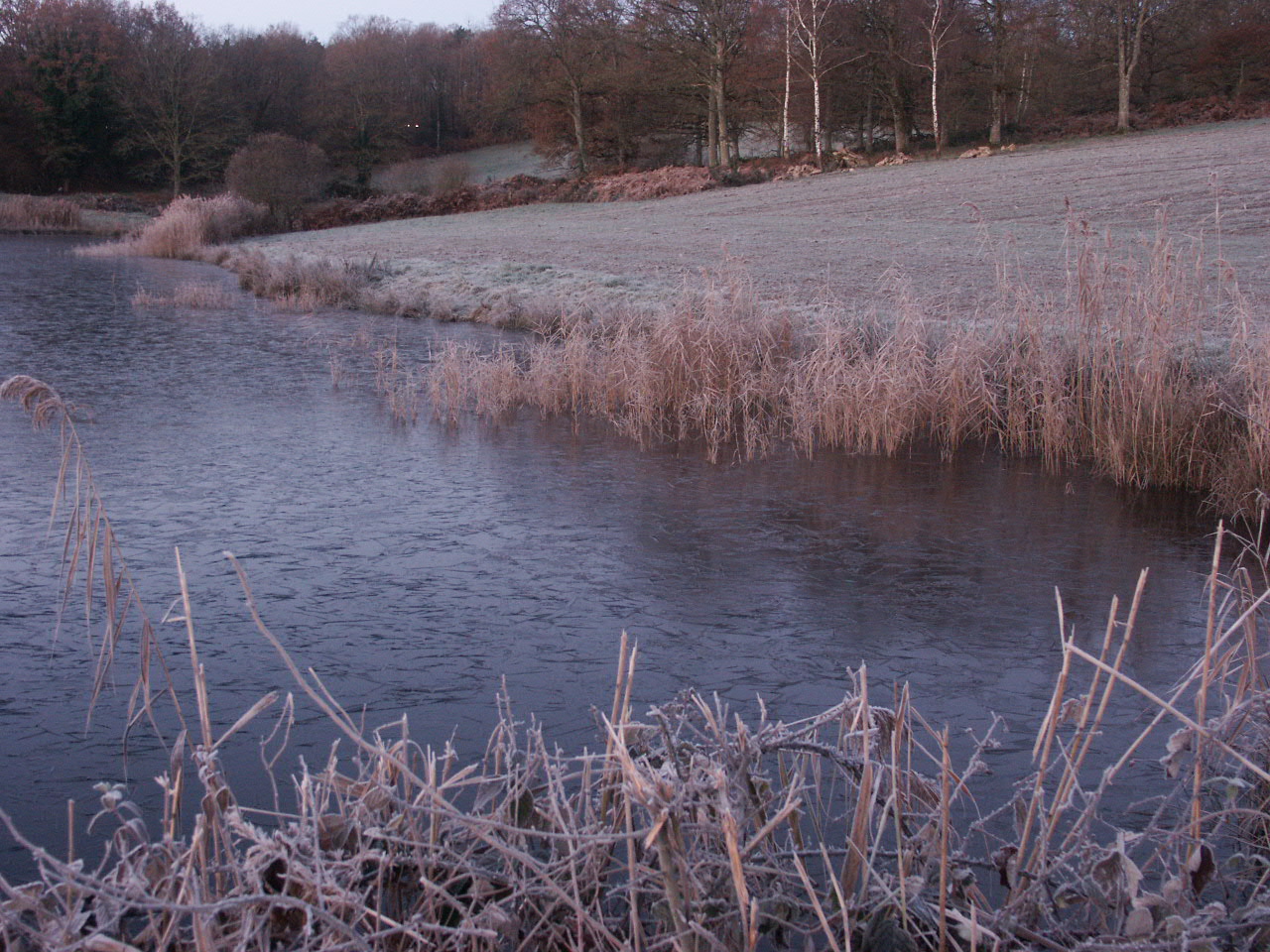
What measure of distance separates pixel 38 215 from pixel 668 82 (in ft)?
66.1

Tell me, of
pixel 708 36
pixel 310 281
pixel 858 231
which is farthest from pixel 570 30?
pixel 310 281

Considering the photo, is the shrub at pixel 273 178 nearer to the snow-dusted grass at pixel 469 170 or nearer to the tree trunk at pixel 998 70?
the snow-dusted grass at pixel 469 170

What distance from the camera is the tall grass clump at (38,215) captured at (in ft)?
110

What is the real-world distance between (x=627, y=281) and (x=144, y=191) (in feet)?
130

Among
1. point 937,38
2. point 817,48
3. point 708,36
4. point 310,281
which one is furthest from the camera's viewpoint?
point 708,36

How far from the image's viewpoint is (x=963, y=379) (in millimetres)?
8445

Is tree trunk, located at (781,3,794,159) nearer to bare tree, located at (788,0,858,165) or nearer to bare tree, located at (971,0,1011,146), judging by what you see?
bare tree, located at (788,0,858,165)

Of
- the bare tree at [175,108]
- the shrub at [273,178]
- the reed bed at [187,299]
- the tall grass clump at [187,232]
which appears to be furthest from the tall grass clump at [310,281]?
the bare tree at [175,108]

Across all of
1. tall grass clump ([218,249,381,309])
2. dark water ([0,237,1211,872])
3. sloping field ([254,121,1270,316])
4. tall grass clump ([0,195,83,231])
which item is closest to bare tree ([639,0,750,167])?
sloping field ([254,121,1270,316])

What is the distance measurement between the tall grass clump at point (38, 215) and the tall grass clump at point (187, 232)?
5.64 meters

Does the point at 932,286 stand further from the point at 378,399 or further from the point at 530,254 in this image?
the point at 530,254

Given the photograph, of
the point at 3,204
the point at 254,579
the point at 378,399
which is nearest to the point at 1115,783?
the point at 254,579

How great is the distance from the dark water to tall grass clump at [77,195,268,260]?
18.6 meters

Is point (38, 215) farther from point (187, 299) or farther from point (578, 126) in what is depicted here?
point (187, 299)
